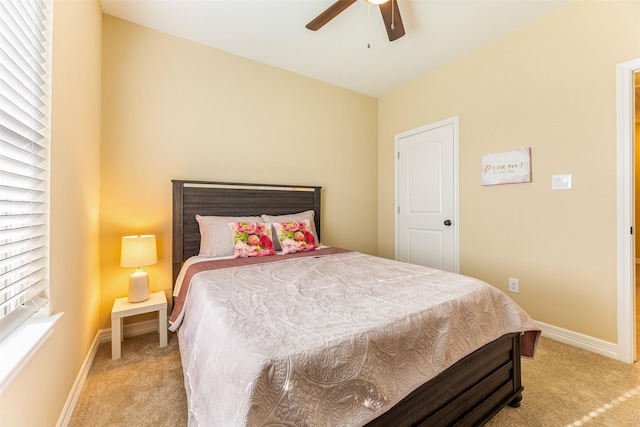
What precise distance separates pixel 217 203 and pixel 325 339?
6.94 ft

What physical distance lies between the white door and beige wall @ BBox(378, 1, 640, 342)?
13 centimetres

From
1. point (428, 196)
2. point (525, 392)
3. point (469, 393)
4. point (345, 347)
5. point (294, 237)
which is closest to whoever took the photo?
point (345, 347)

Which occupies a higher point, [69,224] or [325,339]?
[69,224]

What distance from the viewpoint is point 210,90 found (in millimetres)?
2742

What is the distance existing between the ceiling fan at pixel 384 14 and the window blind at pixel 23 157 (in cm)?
148

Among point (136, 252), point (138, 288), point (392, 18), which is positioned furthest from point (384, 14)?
point (138, 288)

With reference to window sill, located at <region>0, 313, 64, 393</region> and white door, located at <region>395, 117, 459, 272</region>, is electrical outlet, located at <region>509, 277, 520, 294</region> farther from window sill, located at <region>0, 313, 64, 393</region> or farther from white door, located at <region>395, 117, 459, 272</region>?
window sill, located at <region>0, 313, 64, 393</region>

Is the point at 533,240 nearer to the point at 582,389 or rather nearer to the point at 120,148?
the point at 582,389

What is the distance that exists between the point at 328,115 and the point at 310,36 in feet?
3.45

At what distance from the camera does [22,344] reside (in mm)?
950

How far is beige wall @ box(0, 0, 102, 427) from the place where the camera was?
1066 mm

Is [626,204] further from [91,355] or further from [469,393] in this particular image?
[91,355]

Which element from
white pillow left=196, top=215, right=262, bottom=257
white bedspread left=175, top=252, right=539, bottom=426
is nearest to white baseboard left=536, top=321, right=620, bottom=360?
white bedspread left=175, top=252, right=539, bottom=426

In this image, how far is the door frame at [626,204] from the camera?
6.18ft
